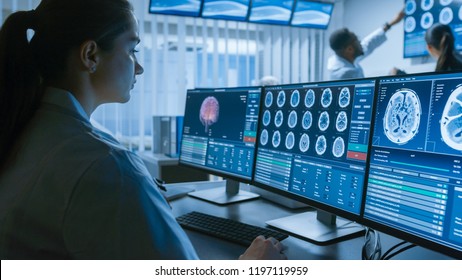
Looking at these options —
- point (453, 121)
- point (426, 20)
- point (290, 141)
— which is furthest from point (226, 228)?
point (426, 20)

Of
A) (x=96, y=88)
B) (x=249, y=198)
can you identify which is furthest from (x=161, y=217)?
(x=249, y=198)

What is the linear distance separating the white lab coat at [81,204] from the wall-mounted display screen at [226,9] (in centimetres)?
310

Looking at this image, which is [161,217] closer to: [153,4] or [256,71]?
[153,4]

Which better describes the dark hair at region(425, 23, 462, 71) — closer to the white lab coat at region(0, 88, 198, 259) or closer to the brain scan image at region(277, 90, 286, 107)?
the brain scan image at region(277, 90, 286, 107)

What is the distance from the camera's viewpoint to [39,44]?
0.87 meters

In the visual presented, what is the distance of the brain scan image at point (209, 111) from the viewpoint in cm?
165

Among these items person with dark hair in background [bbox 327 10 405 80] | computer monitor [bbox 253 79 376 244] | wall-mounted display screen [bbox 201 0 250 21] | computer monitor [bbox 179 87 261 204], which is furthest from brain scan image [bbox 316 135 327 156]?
wall-mounted display screen [bbox 201 0 250 21]

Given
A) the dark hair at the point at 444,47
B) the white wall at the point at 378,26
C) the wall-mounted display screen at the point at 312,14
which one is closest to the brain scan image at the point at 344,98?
the dark hair at the point at 444,47

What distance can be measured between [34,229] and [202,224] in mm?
612

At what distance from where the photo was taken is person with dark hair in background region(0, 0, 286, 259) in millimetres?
683

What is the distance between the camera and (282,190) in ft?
4.25

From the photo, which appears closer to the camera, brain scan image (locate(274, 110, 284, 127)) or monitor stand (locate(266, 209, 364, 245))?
monitor stand (locate(266, 209, 364, 245))

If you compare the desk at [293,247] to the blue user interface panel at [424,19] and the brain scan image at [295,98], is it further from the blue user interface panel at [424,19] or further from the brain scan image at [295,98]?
the blue user interface panel at [424,19]

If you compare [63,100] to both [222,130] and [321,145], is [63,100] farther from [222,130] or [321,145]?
[222,130]
